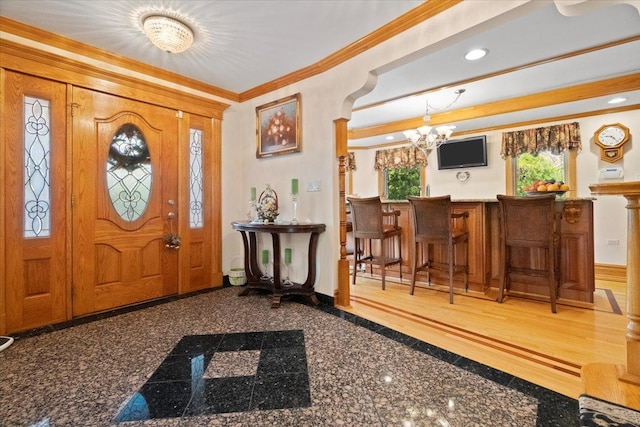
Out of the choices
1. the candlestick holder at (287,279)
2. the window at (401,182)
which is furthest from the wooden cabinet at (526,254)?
the window at (401,182)

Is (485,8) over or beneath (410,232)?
over

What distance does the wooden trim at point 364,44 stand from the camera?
203 centimetres

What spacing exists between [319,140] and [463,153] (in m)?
3.62

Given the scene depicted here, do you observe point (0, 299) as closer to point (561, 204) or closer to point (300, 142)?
point (300, 142)

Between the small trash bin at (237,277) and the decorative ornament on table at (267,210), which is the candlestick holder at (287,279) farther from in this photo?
the small trash bin at (237,277)

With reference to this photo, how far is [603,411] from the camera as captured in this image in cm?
124

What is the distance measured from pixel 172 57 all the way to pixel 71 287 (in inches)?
89.5

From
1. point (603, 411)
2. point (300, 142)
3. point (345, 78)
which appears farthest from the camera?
point (300, 142)

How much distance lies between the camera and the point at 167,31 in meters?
2.13

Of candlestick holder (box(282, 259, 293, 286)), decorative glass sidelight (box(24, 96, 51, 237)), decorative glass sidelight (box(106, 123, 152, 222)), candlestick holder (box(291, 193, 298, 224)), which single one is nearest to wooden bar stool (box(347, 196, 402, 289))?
candlestick holder (box(291, 193, 298, 224))

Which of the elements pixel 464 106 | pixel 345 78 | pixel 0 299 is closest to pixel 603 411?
pixel 345 78

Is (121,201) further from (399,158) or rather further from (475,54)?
(399,158)

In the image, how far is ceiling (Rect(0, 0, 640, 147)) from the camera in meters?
2.04

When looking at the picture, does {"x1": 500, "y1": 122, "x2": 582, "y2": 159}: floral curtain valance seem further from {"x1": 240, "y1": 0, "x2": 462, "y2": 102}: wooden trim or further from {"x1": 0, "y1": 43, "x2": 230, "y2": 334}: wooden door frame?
{"x1": 0, "y1": 43, "x2": 230, "y2": 334}: wooden door frame
